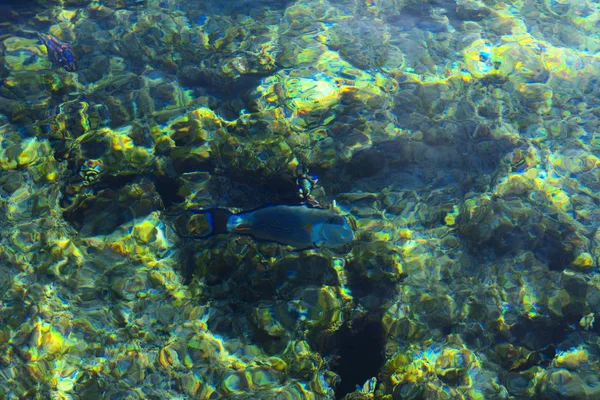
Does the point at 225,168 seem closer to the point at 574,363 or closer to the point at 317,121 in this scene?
the point at 317,121

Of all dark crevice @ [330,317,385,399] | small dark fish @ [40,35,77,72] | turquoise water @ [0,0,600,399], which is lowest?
dark crevice @ [330,317,385,399]

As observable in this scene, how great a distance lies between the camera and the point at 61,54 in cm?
456

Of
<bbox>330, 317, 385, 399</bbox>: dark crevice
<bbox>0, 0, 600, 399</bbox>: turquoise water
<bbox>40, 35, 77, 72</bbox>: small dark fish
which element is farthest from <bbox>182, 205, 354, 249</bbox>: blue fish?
<bbox>40, 35, 77, 72</bbox>: small dark fish

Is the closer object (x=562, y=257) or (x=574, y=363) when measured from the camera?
(x=574, y=363)

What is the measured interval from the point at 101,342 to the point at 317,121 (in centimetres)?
268

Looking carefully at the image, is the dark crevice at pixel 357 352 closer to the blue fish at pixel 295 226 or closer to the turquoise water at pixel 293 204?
Result: the turquoise water at pixel 293 204

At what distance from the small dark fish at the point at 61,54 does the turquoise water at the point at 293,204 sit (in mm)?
24

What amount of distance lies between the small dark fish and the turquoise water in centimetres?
2

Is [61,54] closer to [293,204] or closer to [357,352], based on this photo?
[293,204]

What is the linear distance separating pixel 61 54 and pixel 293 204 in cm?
315

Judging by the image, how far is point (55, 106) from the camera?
167 inches

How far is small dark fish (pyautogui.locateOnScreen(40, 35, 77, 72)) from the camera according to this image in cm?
456

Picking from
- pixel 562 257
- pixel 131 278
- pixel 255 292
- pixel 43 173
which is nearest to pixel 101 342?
pixel 131 278

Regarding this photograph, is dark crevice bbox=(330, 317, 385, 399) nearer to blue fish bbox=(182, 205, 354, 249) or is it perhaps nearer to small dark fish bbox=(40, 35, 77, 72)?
blue fish bbox=(182, 205, 354, 249)
